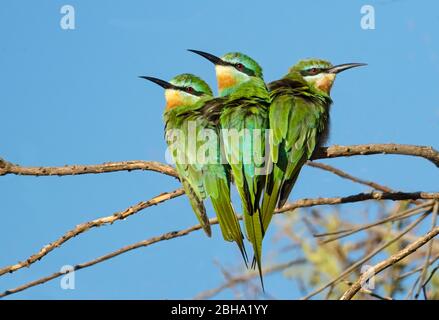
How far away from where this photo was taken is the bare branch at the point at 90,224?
252cm

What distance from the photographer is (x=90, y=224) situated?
8.49 ft

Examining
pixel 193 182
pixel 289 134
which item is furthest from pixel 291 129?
pixel 193 182

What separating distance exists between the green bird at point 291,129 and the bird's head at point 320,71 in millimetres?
11

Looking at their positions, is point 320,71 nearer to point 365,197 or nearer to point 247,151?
point 365,197

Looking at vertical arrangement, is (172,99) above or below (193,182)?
above

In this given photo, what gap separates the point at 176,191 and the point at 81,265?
0.33m

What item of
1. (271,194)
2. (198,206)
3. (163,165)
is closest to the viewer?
(271,194)

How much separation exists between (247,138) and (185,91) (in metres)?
0.63

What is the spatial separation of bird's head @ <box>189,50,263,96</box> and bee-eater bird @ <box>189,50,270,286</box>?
3.3 inches

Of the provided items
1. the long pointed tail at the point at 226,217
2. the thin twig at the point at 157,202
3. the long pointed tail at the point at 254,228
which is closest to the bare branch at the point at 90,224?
the thin twig at the point at 157,202

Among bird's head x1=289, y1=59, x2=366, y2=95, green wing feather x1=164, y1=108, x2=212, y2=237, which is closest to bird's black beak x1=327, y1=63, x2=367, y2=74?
bird's head x1=289, y1=59, x2=366, y2=95

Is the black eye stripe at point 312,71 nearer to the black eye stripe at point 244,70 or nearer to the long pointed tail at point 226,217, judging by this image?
the black eye stripe at point 244,70

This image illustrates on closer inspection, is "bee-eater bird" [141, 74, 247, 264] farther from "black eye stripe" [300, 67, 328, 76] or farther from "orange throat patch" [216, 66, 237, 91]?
"black eye stripe" [300, 67, 328, 76]
